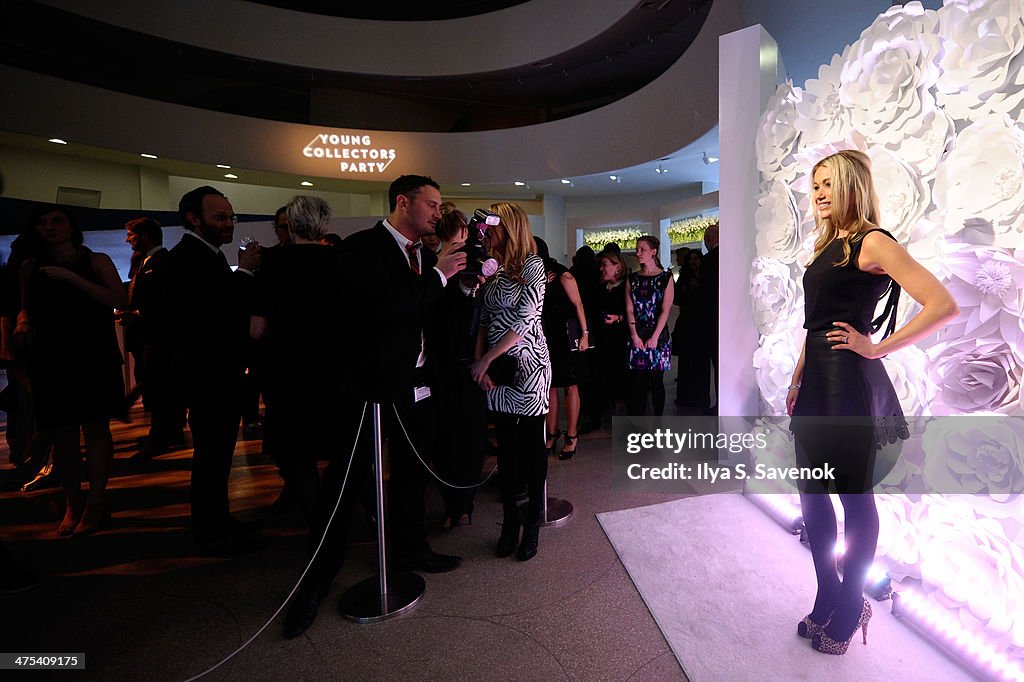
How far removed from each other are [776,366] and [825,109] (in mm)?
1158

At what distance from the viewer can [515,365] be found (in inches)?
90.6

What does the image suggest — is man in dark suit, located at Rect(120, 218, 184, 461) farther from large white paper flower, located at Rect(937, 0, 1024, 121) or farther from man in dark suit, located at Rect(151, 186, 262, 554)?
large white paper flower, located at Rect(937, 0, 1024, 121)

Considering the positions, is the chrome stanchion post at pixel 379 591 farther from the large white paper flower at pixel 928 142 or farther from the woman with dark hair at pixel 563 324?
the large white paper flower at pixel 928 142

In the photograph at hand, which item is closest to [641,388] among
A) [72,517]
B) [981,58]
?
[981,58]

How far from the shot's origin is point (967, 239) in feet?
5.20

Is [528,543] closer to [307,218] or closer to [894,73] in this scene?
[307,218]

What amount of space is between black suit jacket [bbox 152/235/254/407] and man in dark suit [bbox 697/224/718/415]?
11.4 feet

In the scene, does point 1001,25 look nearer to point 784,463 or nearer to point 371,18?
point 784,463

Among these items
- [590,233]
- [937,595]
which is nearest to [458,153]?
[590,233]

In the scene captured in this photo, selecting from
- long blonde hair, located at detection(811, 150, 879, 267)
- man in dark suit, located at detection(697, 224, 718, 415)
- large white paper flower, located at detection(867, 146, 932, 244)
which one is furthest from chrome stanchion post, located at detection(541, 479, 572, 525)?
man in dark suit, located at detection(697, 224, 718, 415)

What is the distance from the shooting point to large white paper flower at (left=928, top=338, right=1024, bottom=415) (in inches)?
57.2

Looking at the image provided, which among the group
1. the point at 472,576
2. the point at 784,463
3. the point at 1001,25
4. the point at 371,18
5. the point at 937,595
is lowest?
the point at 472,576

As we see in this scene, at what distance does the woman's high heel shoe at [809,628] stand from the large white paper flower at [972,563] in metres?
0.39

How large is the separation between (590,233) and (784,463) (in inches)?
359
